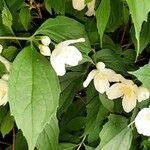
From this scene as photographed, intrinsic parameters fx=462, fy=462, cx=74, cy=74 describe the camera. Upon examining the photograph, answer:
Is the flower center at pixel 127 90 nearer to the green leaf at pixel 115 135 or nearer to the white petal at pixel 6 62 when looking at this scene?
the green leaf at pixel 115 135

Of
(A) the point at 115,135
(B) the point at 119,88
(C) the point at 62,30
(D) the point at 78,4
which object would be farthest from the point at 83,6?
(A) the point at 115,135

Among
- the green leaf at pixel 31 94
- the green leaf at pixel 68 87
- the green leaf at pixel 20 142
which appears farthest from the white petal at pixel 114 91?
the green leaf at pixel 20 142

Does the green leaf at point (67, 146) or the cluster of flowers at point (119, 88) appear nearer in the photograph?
the cluster of flowers at point (119, 88)

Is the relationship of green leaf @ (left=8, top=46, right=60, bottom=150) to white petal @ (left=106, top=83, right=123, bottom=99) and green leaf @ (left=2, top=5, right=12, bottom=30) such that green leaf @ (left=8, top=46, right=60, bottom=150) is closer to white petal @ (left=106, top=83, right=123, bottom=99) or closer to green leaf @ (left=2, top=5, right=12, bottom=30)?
green leaf @ (left=2, top=5, right=12, bottom=30)

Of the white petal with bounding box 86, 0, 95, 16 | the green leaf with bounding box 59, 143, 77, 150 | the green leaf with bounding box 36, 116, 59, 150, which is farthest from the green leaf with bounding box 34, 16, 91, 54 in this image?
the green leaf with bounding box 59, 143, 77, 150

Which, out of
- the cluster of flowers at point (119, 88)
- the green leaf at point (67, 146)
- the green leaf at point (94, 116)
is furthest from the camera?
the green leaf at point (67, 146)
